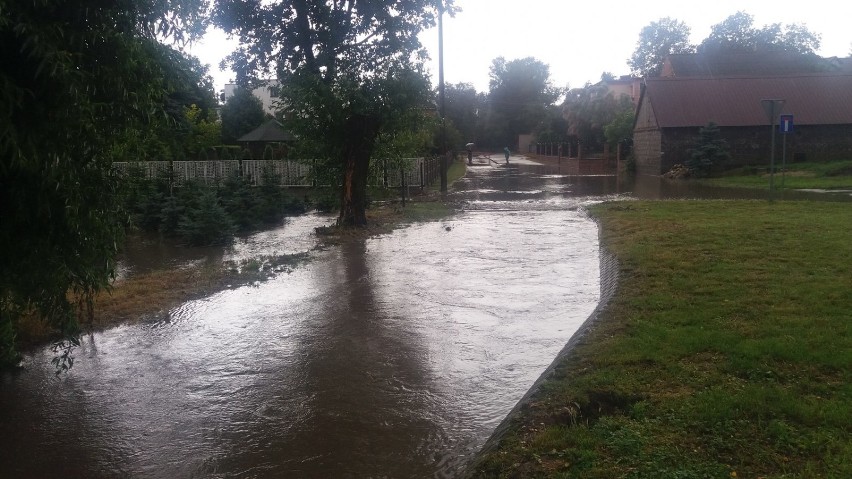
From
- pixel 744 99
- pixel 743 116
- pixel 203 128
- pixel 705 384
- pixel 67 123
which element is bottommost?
pixel 705 384

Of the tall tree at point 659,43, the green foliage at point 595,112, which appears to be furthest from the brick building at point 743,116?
the tall tree at point 659,43

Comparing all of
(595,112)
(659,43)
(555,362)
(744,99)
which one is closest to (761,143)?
(744,99)

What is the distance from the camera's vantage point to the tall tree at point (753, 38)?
262ft

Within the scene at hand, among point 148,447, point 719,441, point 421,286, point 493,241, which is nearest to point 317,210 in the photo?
point 493,241

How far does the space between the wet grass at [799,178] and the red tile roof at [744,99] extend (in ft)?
14.2

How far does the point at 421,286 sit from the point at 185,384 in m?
4.35

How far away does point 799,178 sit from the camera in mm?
29703

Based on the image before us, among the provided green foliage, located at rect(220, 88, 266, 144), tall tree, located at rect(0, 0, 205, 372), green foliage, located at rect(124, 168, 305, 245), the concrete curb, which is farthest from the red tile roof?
tall tree, located at rect(0, 0, 205, 372)

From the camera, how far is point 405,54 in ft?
53.8

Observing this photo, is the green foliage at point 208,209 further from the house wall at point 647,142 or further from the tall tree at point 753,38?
the tall tree at point 753,38

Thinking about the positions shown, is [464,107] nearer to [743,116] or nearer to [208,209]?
[743,116]

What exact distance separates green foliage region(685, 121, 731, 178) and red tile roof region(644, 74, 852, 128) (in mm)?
2615

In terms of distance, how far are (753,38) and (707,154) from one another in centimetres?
5343

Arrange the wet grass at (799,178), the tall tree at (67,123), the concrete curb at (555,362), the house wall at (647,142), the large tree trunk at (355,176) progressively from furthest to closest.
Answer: the house wall at (647,142) → the wet grass at (799,178) → the large tree trunk at (355,176) → the concrete curb at (555,362) → the tall tree at (67,123)
